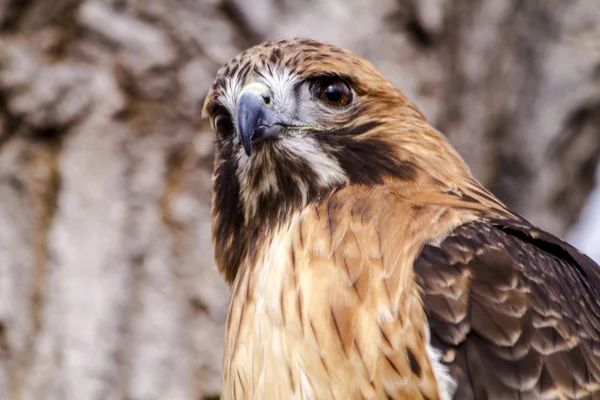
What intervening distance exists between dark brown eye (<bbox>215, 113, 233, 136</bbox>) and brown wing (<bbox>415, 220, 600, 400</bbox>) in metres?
1.06

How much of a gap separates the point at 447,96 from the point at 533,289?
10.0ft

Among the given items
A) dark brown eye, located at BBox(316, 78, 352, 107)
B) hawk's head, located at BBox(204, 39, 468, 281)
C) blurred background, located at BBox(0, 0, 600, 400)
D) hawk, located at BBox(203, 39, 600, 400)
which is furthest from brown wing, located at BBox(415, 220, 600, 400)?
blurred background, located at BBox(0, 0, 600, 400)

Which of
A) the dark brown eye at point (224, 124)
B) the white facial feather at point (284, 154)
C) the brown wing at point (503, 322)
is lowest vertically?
the brown wing at point (503, 322)

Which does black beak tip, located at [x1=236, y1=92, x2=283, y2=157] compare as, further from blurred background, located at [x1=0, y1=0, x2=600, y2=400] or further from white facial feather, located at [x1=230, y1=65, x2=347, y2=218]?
blurred background, located at [x1=0, y1=0, x2=600, y2=400]

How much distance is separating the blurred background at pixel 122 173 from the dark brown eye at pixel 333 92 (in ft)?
4.76

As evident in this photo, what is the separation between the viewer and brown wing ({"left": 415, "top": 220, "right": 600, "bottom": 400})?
266cm

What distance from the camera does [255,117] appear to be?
128 inches

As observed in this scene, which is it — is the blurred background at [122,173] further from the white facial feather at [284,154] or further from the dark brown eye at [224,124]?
the white facial feather at [284,154]

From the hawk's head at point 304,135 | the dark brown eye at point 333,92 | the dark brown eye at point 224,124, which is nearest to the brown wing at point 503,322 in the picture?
the hawk's head at point 304,135

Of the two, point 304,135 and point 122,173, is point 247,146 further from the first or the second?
Answer: point 122,173

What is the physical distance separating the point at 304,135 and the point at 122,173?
1638mm

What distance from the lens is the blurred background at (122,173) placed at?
170 inches

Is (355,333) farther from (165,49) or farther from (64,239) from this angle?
(165,49)

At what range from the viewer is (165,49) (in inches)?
188
